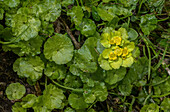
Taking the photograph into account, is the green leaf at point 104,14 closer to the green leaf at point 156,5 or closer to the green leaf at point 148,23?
the green leaf at point 148,23

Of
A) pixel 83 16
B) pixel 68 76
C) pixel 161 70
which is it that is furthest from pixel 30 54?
pixel 161 70

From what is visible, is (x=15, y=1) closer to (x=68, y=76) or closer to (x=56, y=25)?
(x=56, y=25)

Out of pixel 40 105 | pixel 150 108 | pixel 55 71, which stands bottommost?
pixel 150 108

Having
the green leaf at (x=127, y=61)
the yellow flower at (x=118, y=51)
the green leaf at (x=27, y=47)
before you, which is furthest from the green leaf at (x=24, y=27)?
the green leaf at (x=127, y=61)

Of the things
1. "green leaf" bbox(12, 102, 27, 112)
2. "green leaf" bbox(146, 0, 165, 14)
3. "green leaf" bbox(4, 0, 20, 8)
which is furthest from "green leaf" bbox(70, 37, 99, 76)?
"green leaf" bbox(146, 0, 165, 14)

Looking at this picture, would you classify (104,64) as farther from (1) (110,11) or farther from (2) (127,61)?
(1) (110,11)

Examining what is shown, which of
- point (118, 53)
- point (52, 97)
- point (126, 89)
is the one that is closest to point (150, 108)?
point (126, 89)
